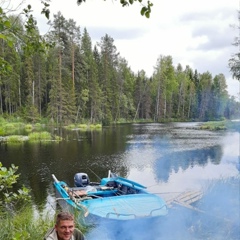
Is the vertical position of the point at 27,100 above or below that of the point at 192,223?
above

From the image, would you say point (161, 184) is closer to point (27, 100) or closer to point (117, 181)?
point (117, 181)

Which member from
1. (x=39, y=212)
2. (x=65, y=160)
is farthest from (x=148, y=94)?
(x=39, y=212)

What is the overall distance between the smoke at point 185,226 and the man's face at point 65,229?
4341 mm

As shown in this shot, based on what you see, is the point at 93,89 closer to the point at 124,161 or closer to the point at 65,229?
the point at 124,161

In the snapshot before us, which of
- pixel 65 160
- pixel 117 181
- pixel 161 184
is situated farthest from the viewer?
pixel 65 160

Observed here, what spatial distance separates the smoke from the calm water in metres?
4.03

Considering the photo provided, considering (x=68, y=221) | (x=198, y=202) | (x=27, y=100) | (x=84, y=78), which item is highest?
(x=84, y=78)

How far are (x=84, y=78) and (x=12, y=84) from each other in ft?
39.3

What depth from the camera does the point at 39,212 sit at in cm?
1096

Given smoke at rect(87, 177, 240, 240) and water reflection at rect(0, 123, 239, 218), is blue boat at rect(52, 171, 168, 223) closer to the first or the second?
smoke at rect(87, 177, 240, 240)

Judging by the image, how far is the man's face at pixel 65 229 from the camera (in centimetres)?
302

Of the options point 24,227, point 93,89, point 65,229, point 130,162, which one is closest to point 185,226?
point 24,227

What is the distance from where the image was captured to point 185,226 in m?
8.23

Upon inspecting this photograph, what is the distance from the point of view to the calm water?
49.3 feet
